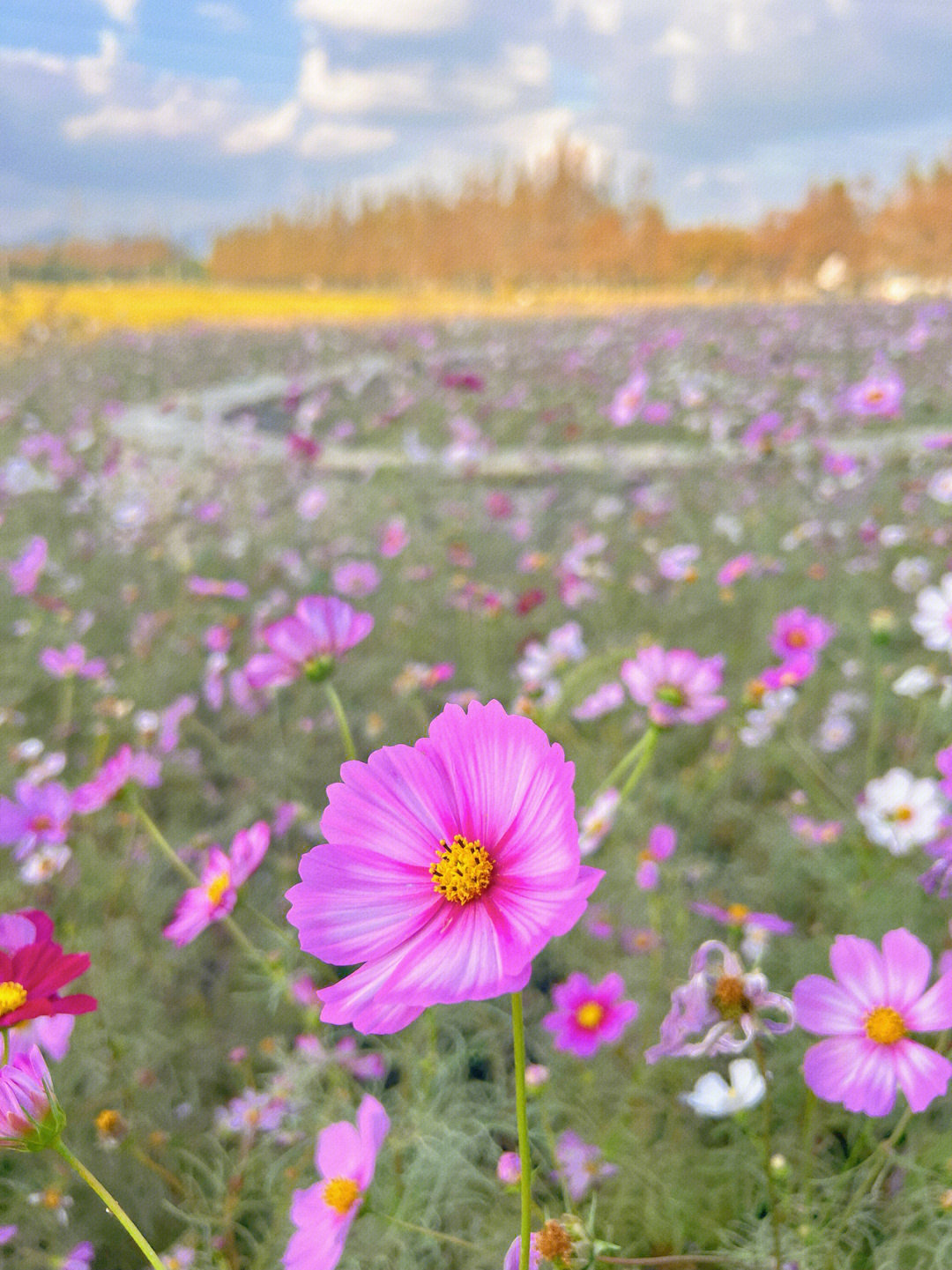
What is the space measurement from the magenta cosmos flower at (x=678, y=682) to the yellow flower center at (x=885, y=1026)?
361mm

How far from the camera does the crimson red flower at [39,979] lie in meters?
0.42

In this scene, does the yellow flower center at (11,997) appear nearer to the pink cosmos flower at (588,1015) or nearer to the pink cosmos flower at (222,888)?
the pink cosmos flower at (222,888)

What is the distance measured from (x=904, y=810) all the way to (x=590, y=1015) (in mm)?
436

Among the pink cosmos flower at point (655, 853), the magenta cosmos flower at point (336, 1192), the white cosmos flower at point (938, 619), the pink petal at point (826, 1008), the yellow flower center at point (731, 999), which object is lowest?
the pink cosmos flower at point (655, 853)

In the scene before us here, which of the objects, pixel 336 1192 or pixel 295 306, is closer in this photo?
pixel 336 1192

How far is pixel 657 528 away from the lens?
9.93ft

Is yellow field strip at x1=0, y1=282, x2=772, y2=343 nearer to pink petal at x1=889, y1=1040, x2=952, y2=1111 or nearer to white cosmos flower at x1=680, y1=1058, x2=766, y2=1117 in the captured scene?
white cosmos flower at x1=680, y1=1058, x2=766, y2=1117

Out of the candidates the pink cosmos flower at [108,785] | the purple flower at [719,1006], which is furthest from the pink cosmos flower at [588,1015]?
the pink cosmos flower at [108,785]

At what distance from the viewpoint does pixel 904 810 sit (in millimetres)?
1059

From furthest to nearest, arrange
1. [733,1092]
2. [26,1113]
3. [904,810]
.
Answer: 1. [904,810]
2. [733,1092]
3. [26,1113]

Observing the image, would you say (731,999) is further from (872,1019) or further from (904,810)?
(904,810)

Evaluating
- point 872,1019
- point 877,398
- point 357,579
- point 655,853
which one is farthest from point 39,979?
point 877,398

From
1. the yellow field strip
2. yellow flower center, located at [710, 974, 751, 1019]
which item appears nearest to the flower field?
yellow flower center, located at [710, 974, 751, 1019]

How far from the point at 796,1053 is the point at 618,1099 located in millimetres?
208
